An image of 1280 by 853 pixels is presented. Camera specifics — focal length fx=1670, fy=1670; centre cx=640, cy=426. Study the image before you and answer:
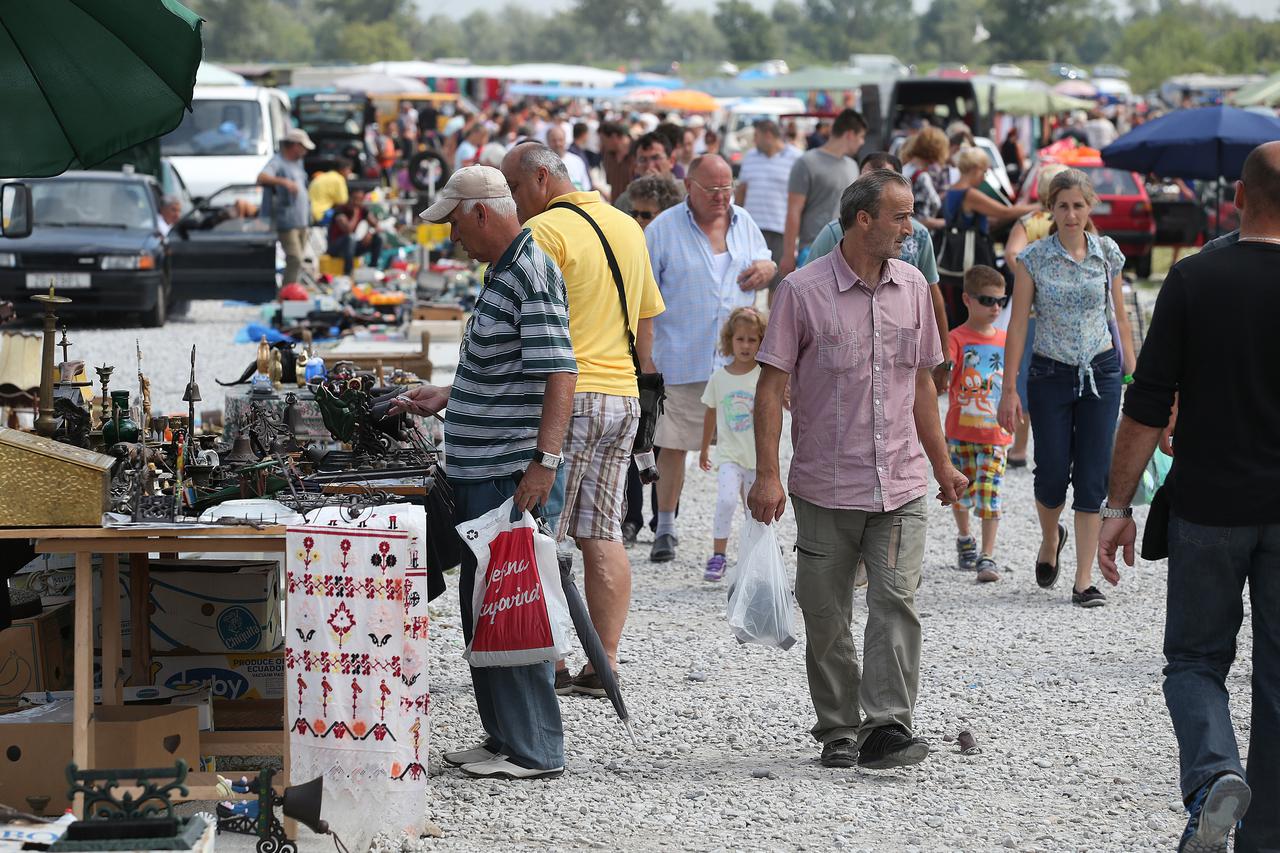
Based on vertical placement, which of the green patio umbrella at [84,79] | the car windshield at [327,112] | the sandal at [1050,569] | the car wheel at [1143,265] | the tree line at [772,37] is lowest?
the sandal at [1050,569]

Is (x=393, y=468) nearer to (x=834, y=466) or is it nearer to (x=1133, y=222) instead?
(x=834, y=466)

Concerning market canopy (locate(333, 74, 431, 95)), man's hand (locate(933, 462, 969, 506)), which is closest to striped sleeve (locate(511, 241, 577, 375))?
man's hand (locate(933, 462, 969, 506))

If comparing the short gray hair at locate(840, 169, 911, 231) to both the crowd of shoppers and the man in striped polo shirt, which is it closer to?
the crowd of shoppers

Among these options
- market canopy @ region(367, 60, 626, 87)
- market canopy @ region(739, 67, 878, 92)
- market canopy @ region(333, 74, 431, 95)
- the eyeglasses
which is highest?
market canopy @ region(367, 60, 626, 87)

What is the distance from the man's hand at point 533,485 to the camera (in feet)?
17.4

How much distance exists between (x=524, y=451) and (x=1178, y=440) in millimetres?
2024

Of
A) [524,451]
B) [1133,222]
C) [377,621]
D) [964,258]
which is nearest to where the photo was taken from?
[377,621]

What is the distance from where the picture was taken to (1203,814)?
444 centimetres

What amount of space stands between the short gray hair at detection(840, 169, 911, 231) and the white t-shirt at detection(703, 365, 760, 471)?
2704 millimetres

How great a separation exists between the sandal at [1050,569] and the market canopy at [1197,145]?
10.5 meters

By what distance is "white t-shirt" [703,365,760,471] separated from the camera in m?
8.27

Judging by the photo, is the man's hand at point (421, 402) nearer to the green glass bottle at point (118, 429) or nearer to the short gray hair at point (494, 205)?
the short gray hair at point (494, 205)

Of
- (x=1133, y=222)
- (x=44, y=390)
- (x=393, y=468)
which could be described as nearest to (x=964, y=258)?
(x=393, y=468)

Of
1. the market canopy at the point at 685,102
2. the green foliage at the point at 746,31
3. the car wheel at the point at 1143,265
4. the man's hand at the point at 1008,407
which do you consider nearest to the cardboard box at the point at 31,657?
the man's hand at the point at 1008,407
